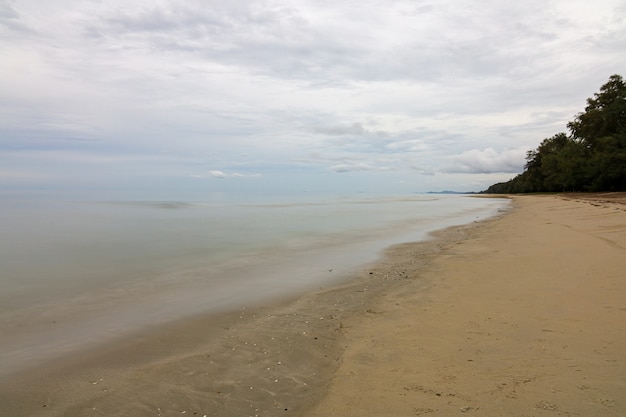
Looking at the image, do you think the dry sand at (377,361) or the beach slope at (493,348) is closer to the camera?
the beach slope at (493,348)

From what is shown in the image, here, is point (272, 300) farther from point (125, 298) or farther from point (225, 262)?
point (225, 262)

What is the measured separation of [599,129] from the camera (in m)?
56.7

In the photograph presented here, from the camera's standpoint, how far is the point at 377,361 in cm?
427

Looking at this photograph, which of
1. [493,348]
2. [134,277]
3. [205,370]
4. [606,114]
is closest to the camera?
[205,370]

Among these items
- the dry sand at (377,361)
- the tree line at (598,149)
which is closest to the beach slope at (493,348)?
the dry sand at (377,361)

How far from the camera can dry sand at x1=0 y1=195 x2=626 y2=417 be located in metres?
3.40

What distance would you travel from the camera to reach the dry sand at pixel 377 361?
3.40m

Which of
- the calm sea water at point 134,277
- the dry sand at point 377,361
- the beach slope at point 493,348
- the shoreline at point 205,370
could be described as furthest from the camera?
the calm sea water at point 134,277

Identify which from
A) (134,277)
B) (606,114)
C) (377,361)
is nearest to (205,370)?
(377,361)

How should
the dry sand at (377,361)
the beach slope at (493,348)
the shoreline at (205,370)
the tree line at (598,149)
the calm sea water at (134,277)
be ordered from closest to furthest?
the beach slope at (493,348) → the dry sand at (377,361) → the shoreline at (205,370) → the calm sea water at (134,277) → the tree line at (598,149)

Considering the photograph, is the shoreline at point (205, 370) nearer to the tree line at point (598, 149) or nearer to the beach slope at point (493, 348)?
the beach slope at point (493, 348)

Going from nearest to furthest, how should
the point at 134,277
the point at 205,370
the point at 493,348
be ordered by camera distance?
the point at 205,370, the point at 493,348, the point at 134,277

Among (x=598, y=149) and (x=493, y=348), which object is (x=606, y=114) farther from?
(x=493, y=348)

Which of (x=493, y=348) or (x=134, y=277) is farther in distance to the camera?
(x=134, y=277)
